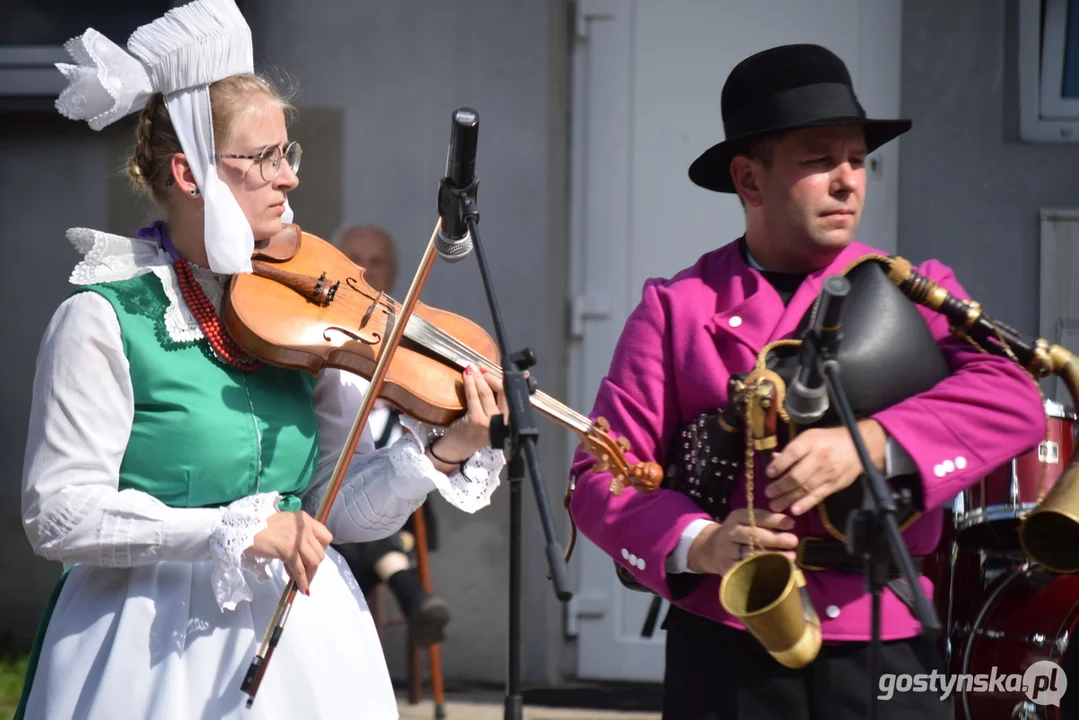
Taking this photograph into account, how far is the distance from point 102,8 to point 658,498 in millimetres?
4296

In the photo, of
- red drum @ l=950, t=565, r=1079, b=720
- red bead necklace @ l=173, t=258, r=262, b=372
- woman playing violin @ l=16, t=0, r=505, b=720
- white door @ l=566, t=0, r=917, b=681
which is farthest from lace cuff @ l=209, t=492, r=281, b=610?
white door @ l=566, t=0, r=917, b=681

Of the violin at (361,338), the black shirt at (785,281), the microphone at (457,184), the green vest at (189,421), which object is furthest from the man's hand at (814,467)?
the green vest at (189,421)

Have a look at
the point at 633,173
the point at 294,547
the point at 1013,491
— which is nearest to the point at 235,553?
the point at 294,547

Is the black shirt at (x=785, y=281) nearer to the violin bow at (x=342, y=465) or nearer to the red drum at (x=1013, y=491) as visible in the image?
the violin bow at (x=342, y=465)

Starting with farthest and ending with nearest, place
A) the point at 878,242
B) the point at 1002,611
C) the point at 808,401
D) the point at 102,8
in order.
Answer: the point at 102,8, the point at 878,242, the point at 1002,611, the point at 808,401

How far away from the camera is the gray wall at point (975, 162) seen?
Answer: 5.45 metres

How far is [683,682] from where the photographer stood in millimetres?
2570

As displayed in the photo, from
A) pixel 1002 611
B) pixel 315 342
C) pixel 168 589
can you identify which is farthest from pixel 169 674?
pixel 1002 611

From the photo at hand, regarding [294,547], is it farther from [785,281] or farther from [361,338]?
[785,281]

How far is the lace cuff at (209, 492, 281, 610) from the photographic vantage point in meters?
2.36

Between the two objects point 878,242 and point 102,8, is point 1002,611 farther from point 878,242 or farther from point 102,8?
point 102,8

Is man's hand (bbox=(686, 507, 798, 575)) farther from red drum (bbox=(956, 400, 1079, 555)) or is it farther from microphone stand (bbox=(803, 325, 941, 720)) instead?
red drum (bbox=(956, 400, 1079, 555))

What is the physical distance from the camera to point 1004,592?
3330 millimetres

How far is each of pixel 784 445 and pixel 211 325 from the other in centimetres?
103
